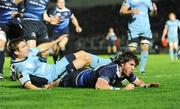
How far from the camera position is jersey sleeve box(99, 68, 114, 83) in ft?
30.6

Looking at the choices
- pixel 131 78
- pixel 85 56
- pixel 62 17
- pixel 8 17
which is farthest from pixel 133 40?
pixel 131 78

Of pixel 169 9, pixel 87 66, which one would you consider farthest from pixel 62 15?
pixel 169 9

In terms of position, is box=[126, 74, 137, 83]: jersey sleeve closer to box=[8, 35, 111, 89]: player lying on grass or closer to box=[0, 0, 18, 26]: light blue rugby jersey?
box=[8, 35, 111, 89]: player lying on grass

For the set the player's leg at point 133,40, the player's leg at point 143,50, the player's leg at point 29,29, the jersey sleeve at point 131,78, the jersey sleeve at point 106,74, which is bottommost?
the player's leg at point 143,50

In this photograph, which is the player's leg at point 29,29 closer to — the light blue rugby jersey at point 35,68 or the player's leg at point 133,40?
the player's leg at point 133,40

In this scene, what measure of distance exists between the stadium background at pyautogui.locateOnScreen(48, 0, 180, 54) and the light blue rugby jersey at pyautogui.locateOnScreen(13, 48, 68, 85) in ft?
104

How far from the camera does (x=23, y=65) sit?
9.99 m

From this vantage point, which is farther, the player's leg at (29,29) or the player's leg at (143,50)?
the player's leg at (143,50)

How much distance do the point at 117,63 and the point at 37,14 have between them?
17.1ft

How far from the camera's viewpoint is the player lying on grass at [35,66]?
9977 millimetres

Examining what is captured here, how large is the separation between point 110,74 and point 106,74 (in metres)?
0.07

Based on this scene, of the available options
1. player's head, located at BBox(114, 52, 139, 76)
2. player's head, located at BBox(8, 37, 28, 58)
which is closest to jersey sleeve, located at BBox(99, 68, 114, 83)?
player's head, located at BBox(114, 52, 139, 76)

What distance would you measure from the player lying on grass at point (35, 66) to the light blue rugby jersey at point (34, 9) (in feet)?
12.5

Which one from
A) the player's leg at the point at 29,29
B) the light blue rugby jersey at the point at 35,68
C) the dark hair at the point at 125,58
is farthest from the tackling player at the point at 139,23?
the dark hair at the point at 125,58
